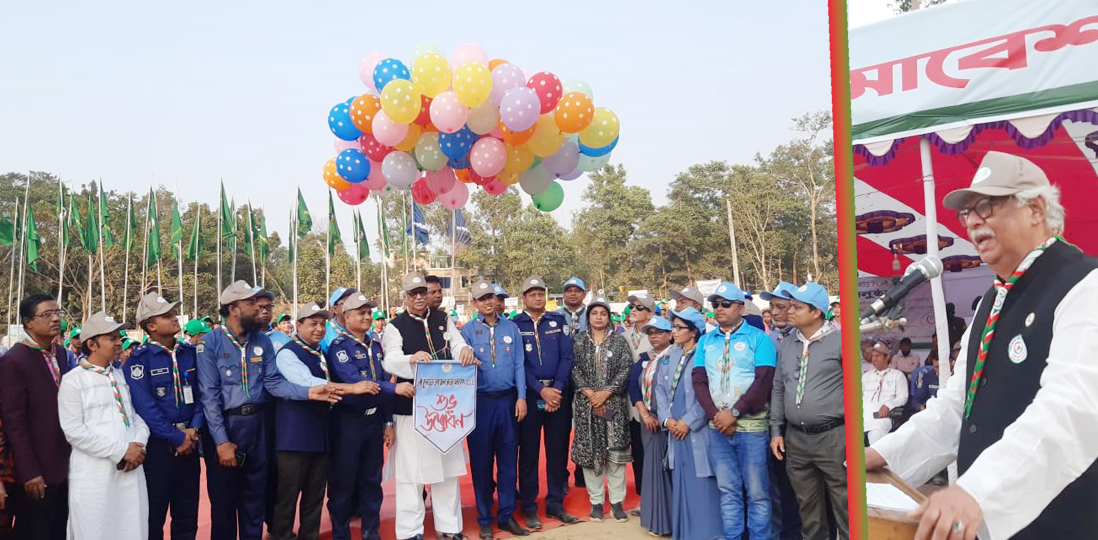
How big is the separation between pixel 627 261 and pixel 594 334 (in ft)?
100

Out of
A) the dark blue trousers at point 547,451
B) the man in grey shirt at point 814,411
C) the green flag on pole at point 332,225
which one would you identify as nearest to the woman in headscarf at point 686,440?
the man in grey shirt at point 814,411

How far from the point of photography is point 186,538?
4.89 meters

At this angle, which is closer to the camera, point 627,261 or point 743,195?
point 743,195

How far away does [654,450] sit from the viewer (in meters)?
A: 5.73

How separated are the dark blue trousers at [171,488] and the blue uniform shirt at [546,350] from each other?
270 cm

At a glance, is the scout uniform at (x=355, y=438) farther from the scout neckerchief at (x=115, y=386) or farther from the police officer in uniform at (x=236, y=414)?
the scout neckerchief at (x=115, y=386)

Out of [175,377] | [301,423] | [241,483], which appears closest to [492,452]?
[301,423]

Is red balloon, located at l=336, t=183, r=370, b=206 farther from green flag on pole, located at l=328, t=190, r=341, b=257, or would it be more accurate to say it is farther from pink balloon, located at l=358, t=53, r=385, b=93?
green flag on pole, located at l=328, t=190, r=341, b=257

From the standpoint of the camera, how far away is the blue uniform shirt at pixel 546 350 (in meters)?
6.18

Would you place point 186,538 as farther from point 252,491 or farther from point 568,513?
point 568,513

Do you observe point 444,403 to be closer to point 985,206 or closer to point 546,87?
point 546,87

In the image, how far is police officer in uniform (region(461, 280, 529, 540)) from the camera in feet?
18.9

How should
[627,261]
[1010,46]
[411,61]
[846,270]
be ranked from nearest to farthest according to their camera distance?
[846,270] → [1010,46] → [411,61] → [627,261]

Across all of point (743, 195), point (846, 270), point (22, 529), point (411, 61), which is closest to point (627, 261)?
point (743, 195)
